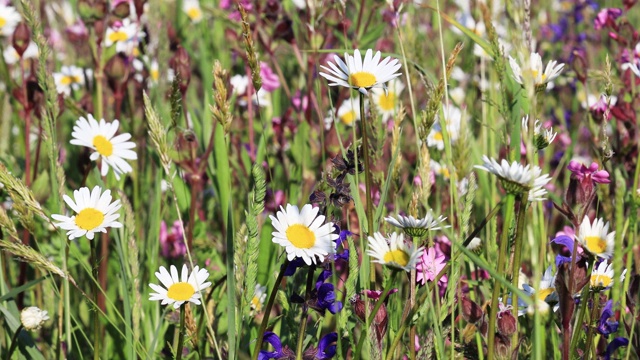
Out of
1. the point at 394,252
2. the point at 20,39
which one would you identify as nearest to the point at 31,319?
the point at 394,252

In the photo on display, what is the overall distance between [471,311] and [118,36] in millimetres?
1776

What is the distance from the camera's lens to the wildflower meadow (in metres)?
1.14

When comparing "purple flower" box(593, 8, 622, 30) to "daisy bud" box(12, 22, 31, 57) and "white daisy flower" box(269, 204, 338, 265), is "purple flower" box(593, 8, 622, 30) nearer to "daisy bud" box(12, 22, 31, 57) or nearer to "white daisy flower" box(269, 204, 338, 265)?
"white daisy flower" box(269, 204, 338, 265)

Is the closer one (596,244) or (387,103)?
(596,244)

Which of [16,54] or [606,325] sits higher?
[16,54]

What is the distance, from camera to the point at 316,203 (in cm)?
120

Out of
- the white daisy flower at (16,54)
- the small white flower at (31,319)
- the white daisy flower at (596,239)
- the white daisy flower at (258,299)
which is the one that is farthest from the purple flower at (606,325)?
the white daisy flower at (16,54)

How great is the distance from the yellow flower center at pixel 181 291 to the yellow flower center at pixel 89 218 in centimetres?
18

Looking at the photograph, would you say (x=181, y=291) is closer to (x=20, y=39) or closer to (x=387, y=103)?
(x=20, y=39)

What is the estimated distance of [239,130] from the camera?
240 centimetres

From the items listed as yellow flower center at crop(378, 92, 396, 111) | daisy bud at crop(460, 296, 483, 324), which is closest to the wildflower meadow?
daisy bud at crop(460, 296, 483, 324)

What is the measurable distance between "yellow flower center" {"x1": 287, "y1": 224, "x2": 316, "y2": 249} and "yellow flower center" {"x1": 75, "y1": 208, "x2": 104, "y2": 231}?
1.19 ft

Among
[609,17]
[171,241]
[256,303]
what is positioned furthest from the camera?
[609,17]

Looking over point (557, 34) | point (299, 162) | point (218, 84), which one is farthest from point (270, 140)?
point (557, 34)
